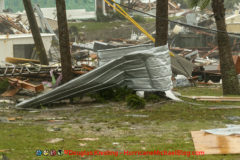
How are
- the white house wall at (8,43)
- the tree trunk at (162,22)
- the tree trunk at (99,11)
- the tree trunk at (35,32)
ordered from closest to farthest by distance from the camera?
1. the tree trunk at (162,22)
2. the tree trunk at (35,32)
3. the white house wall at (8,43)
4. the tree trunk at (99,11)

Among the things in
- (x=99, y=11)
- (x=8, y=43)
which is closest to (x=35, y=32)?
(x=8, y=43)

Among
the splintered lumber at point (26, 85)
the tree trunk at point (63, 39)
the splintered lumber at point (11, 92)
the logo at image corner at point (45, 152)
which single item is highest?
the tree trunk at point (63, 39)

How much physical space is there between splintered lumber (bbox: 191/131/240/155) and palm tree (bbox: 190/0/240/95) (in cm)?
842

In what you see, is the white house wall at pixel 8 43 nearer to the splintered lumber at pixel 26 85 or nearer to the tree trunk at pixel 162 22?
the splintered lumber at pixel 26 85

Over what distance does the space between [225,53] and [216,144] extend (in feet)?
29.5

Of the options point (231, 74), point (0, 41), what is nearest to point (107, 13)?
point (0, 41)

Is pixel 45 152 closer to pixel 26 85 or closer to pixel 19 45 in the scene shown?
pixel 26 85

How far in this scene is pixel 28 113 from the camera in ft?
37.0

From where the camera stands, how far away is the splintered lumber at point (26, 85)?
1381 centimetres

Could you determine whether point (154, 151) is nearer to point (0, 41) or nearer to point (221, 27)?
point (221, 27)

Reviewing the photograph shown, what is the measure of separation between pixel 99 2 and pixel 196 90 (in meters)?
28.2

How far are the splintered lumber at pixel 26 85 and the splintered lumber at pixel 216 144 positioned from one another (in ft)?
25.4

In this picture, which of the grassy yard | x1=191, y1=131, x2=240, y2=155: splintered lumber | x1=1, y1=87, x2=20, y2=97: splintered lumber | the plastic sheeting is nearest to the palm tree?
the grassy yard

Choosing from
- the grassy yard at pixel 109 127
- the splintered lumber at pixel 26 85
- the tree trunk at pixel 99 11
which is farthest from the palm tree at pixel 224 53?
the tree trunk at pixel 99 11
